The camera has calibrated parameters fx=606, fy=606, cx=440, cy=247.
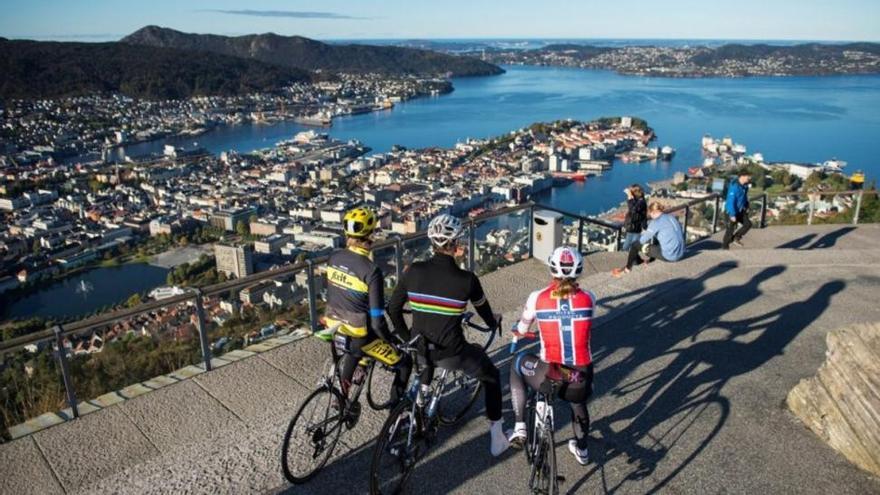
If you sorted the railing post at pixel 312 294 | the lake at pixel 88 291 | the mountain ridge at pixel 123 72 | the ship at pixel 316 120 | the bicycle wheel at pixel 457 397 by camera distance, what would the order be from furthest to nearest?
the ship at pixel 316 120
the mountain ridge at pixel 123 72
the lake at pixel 88 291
the railing post at pixel 312 294
the bicycle wheel at pixel 457 397

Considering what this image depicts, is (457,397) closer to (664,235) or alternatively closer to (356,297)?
(356,297)

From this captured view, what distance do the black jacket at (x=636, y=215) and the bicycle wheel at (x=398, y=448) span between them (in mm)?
5936

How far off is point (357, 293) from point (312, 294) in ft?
8.03

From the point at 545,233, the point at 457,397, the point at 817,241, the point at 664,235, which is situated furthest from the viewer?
the point at 817,241

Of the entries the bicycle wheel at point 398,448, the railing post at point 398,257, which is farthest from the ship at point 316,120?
the bicycle wheel at point 398,448

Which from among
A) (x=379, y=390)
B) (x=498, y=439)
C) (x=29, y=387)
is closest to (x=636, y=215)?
(x=379, y=390)

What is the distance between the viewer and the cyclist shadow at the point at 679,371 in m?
4.15

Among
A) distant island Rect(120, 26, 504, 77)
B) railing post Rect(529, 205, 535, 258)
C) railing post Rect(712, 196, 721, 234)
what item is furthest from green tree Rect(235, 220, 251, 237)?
distant island Rect(120, 26, 504, 77)

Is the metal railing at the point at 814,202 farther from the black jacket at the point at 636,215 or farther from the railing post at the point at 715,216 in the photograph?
the black jacket at the point at 636,215

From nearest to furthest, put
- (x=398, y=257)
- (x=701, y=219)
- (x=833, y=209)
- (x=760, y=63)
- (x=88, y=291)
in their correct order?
(x=398, y=257)
(x=701, y=219)
(x=833, y=209)
(x=88, y=291)
(x=760, y=63)

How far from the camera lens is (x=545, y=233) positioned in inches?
339

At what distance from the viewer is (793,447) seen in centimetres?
426

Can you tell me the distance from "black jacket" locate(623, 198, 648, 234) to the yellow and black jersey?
5829mm

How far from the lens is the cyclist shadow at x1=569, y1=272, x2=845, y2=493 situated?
415cm
